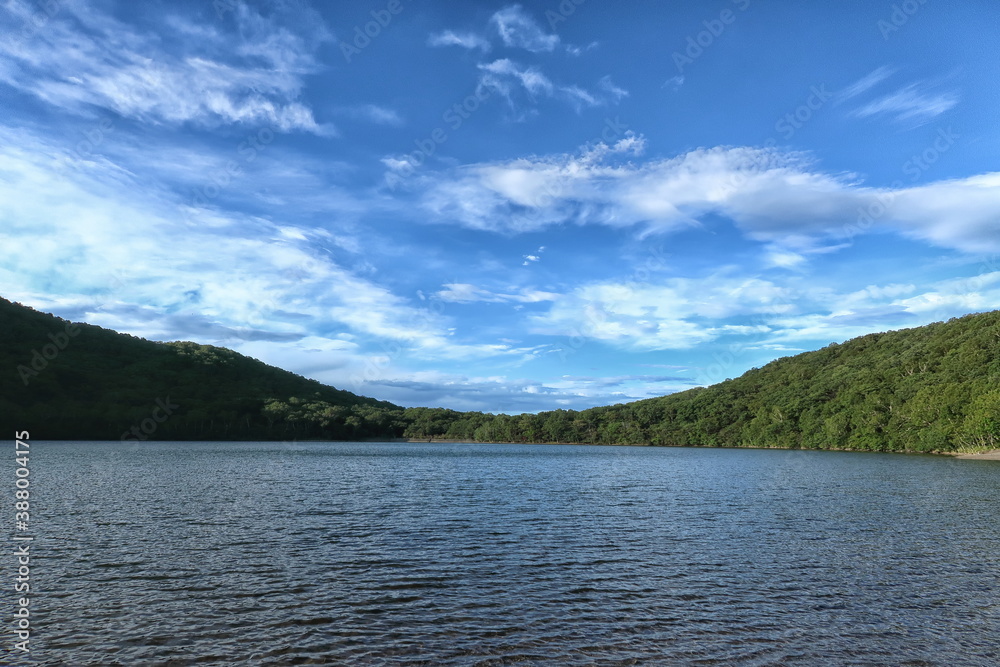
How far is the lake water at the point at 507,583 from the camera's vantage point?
1781cm

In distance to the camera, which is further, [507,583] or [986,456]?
[986,456]

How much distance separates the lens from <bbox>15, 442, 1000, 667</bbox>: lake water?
17.8 meters

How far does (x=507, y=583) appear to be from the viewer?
83.1 feet

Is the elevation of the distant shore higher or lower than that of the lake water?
higher
